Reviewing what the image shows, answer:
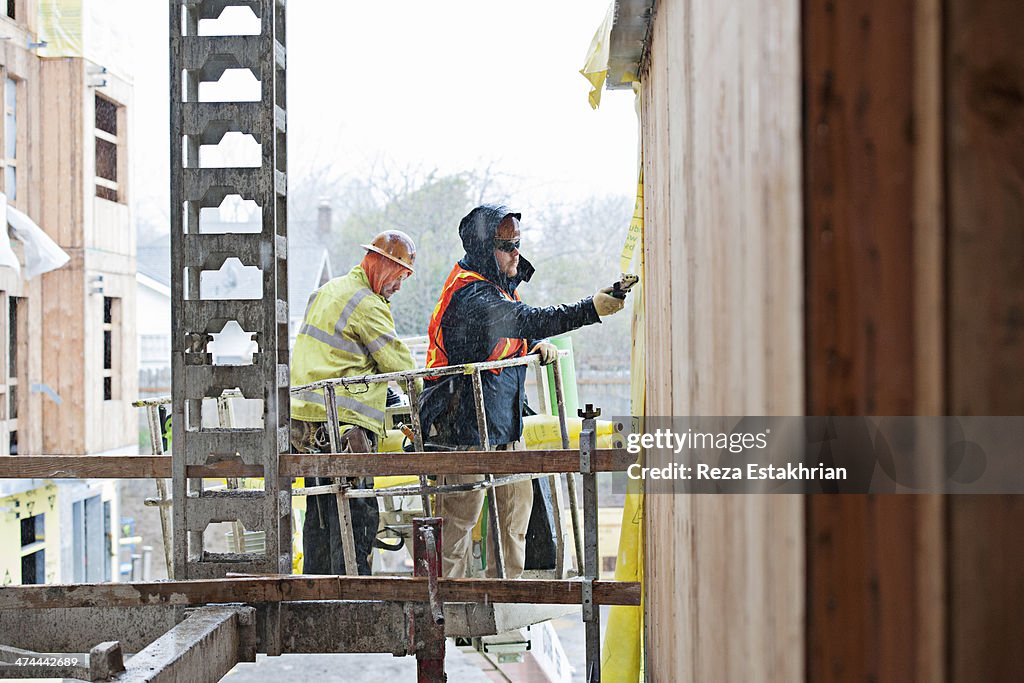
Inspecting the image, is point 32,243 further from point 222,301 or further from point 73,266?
point 222,301

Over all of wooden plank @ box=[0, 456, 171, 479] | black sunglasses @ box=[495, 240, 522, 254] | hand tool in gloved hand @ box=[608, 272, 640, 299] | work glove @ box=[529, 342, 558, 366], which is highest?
black sunglasses @ box=[495, 240, 522, 254]

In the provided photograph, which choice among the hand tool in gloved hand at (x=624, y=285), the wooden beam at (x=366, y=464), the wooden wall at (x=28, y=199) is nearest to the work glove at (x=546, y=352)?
the hand tool in gloved hand at (x=624, y=285)

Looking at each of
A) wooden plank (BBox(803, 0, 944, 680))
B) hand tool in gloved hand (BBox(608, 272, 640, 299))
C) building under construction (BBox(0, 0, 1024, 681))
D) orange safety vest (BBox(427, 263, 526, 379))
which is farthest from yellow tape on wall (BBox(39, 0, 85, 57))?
wooden plank (BBox(803, 0, 944, 680))

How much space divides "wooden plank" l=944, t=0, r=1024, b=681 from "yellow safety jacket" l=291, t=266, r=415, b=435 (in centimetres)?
508

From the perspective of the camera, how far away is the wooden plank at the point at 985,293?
1.21m

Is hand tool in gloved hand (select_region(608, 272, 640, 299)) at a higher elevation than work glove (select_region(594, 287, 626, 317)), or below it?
higher

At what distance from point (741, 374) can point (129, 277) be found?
14656 millimetres

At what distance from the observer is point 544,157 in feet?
78.8

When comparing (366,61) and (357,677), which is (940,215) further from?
(366,61)

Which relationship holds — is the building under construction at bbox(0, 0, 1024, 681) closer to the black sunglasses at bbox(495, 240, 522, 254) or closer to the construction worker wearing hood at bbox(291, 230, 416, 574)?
the construction worker wearing hood at bbox(291, 230, 416, 574)

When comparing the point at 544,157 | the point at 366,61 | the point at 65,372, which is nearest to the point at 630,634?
the point at 65,372

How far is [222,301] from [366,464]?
0.98 metres

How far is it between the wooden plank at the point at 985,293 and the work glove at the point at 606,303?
3756 mm

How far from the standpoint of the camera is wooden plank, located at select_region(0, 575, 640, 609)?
3598 millimetres
